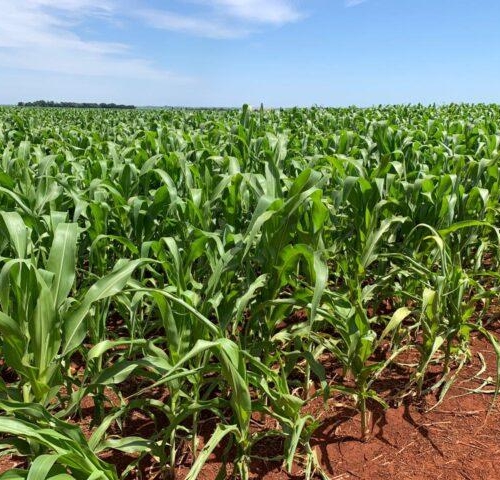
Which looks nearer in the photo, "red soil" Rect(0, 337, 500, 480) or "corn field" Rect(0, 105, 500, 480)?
"corn field" Rect(0, 105, 500, 480)

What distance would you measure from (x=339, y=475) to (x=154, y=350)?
0.87 meters

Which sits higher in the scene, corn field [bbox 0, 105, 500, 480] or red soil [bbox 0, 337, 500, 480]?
corn field [bbox 0, 105, 500, 480]

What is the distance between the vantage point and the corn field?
1.54 meters

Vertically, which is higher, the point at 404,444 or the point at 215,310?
the point at 215,310

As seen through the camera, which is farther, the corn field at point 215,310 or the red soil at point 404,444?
the red soil at point 404,444

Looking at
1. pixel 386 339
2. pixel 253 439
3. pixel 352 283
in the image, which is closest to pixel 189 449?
pixel 253 439

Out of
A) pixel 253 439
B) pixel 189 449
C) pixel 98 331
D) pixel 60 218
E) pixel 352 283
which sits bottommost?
pixel 189 449

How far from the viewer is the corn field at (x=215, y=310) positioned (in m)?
1.54

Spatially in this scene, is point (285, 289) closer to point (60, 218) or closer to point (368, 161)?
point (368, 161)

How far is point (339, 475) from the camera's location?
1.94m

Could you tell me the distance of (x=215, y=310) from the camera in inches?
72.2

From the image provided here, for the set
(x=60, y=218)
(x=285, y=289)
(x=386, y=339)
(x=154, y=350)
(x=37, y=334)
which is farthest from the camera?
(x=285, y=289)

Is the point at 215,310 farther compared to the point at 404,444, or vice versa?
the point at 404,444

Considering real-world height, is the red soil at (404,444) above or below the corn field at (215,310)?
below
